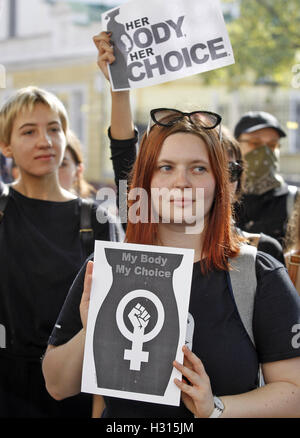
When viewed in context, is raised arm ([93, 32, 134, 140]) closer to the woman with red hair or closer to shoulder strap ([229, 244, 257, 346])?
the woman with red hair

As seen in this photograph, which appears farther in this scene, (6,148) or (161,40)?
(6,148)

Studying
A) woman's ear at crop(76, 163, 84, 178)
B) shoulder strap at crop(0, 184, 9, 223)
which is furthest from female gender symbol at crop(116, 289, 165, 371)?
woman's ear at crop(76, 163, 84, 178)

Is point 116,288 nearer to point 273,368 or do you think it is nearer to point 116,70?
point 273,368

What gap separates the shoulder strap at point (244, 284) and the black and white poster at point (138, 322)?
15cm

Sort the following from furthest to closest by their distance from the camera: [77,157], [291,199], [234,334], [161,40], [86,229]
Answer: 1. [77,157]
2. [291,199]
3. [86,229]
4. [161,40]
5. [234,334]

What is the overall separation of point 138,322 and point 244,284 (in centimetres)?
29

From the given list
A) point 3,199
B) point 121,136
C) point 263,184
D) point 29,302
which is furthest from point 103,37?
point 263,184

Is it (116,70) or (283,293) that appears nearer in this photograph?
(283,293)

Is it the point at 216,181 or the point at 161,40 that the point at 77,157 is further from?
the point at 216,181

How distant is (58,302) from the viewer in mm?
2316

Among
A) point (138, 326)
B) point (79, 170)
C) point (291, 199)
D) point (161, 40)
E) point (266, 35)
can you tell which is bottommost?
point (138, 326)

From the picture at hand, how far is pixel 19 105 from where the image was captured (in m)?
2.56
